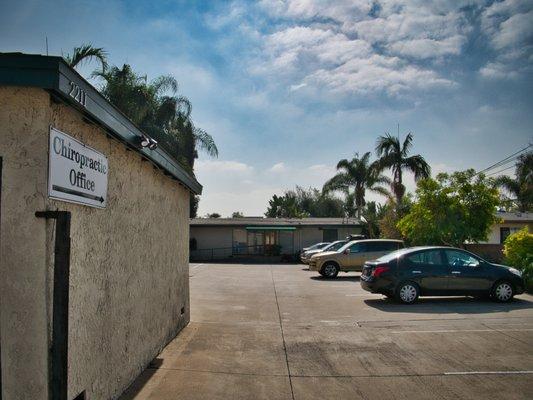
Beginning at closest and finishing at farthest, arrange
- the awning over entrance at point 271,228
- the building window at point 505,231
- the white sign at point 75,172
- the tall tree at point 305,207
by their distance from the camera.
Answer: the white sign at point 75,172, the building window at point 505,231, the awning over entrance at point 271,228, the tall tree at point 305,207

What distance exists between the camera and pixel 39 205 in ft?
11.6

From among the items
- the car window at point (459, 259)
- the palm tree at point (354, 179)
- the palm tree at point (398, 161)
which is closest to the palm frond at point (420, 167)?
the palm tree at point (398, 161)

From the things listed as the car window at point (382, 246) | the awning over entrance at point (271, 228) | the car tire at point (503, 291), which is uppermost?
the awning over entrance at point (271, 228)

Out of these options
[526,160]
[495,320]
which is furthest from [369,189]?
[495,320]

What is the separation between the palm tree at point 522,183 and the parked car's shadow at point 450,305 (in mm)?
26799

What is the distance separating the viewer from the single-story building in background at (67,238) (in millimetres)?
3432

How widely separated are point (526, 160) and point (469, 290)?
32.2m

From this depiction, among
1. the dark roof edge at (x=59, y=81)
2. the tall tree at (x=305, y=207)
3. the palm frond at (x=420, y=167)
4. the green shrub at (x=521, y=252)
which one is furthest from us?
the tall tree at (x=305, y=207)

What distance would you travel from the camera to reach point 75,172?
4.13 metres

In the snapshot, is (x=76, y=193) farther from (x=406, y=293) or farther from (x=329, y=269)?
(x=329, y=269)

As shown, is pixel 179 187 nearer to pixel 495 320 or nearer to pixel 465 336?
pixel 465 336

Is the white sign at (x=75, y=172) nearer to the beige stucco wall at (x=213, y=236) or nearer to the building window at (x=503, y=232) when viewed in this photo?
the beige stucco wall at (x=213, y=236)

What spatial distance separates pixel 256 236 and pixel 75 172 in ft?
115

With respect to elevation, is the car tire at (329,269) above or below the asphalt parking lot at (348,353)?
above
